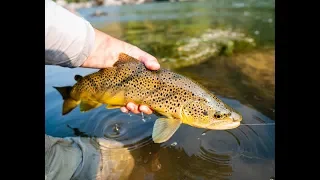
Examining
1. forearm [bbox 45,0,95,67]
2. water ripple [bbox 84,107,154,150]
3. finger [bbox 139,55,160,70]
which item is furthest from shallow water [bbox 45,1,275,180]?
forearm [bbox 45,0,95,67]

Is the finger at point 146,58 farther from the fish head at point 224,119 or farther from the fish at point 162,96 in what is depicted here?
the fish head at point 224,119

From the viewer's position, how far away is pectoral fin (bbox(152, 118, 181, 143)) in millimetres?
2519

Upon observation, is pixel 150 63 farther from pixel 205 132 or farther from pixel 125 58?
pixel 205 132

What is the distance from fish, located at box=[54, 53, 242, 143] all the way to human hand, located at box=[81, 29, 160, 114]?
0.17 ft

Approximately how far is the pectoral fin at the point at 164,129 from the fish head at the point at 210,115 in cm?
12

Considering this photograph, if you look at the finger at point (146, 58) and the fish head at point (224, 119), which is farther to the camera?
the finger at point (146, 58)

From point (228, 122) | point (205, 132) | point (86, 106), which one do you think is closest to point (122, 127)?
point (86, 106)

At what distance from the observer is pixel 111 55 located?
2881mm

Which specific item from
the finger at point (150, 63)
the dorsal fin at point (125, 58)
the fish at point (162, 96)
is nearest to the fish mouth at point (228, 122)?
the fish at point (162, 96)

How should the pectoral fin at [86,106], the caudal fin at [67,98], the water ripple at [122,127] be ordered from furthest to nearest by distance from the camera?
1. the water ripple at [122,127]
2. the caudal fin at [67,98]
3. the pectoral fin at [86,106]

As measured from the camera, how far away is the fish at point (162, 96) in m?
2.63

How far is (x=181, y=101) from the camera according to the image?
106 inches

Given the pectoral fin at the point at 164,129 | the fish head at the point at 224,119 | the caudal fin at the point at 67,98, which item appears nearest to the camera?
the pectoral fin at the point at 164,129

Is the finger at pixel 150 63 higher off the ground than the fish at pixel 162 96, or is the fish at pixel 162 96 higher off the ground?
the finger at pixel 150 63
